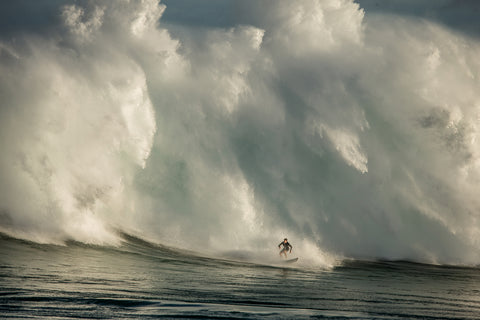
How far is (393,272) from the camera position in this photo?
18625mm

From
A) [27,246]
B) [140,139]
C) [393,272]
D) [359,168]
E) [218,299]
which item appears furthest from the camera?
[359,168]

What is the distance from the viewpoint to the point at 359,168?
25484 millimetres

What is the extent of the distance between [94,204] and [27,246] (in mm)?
4218

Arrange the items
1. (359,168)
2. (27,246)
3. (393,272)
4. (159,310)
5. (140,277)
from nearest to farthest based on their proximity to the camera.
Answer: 1. (159,310)
2. (140,277)
3. (27,246)
4. (393,272)
5. (359,168)

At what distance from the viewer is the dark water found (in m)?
8.06

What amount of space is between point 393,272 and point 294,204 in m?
6.31

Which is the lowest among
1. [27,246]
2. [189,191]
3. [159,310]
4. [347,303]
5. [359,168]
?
[159,310]

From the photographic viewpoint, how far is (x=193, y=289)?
10.5m

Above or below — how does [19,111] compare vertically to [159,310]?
above

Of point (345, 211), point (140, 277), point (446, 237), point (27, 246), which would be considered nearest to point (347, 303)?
point (140, 277)

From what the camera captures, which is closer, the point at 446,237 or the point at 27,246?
the point at 27,246

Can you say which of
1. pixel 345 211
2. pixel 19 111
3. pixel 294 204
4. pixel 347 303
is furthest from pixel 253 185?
pixel 347 303

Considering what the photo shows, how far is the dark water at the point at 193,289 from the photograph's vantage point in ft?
26.5

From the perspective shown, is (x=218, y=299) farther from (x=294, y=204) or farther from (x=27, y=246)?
Result: (x=294, y=204)
